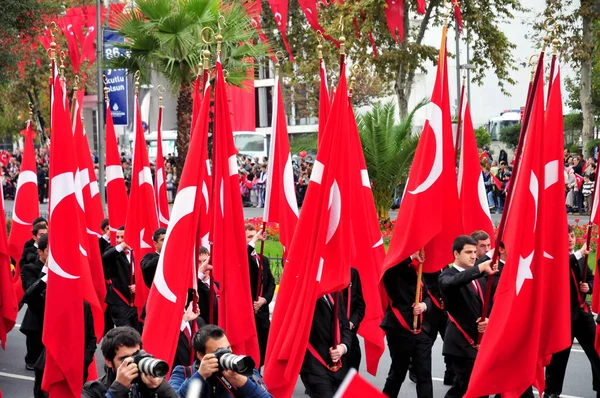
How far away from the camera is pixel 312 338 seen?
26.9ft

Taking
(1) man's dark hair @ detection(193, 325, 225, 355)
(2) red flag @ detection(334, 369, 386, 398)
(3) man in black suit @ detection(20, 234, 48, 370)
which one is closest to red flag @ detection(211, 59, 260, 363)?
(3) man in black suit @ detection(20, 234, 48, 370)

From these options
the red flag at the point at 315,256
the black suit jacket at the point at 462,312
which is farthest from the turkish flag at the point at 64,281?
the black suit jacket at the point at 462,312

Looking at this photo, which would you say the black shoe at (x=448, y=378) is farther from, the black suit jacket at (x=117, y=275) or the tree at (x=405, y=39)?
the tree at (x=405, y=39)

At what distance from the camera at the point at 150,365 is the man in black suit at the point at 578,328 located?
5587 millimetres

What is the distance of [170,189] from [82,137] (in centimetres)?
2385

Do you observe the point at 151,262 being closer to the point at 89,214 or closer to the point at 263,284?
the point at 263,284

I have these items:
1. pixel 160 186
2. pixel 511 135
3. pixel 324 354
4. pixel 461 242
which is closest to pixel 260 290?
pixel 324 354

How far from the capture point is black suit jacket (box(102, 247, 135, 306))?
1155 centimetres

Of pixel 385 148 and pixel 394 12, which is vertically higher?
pixel 394 12

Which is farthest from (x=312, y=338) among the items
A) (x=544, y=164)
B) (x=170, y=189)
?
(x=170, y=189)

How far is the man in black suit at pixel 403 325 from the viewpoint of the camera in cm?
923

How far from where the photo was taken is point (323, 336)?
820cm

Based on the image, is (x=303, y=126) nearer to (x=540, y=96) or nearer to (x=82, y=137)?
(x=82, y=137)

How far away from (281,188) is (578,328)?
3247 millimetres
